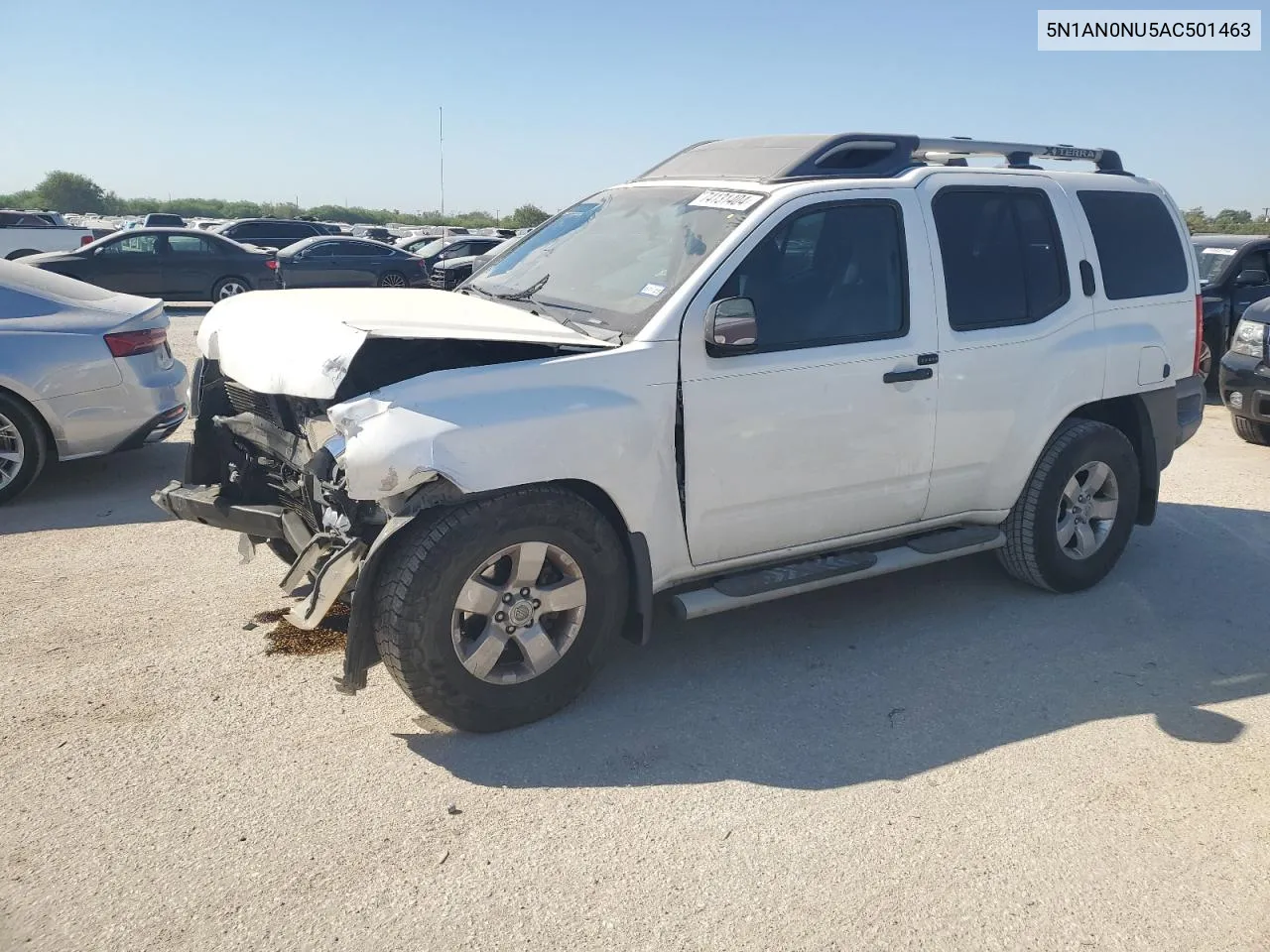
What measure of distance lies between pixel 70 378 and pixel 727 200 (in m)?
4.55

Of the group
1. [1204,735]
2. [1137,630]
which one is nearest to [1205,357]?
[1137,630]

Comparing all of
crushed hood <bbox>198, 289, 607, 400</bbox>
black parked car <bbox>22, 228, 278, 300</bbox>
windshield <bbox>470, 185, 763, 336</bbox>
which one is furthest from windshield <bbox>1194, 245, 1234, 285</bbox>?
black parked car <bbox>22, 228, 278, 300</bbox>

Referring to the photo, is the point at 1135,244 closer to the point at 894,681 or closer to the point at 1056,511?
the point at 1056,511

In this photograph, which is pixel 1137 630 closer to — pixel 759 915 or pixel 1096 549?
pixel 1096 549

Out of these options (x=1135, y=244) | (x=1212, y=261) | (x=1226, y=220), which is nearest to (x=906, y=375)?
(x=1135, y=244)

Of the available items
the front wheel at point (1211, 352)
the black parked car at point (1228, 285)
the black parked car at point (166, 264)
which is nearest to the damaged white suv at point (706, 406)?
the front wheel at point (1211, 352)

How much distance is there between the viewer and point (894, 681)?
14.3 feet

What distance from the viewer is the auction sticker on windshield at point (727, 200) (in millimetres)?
4301

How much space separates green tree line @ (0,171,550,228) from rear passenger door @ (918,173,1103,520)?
64187 millimetres

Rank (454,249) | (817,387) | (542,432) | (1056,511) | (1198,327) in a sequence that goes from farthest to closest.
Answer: (454,249) < (1198,327) < (1056,511) < (817,387) < (542,432)

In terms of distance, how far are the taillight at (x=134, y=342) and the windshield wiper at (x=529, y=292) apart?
3339mm

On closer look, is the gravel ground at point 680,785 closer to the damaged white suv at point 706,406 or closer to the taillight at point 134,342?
the damaged white suv at point 706,406

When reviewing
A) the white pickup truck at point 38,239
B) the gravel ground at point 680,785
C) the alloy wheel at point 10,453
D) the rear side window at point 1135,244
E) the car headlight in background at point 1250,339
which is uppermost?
the white pickup truck at point 38,239

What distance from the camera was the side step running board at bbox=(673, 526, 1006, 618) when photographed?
415 cm
